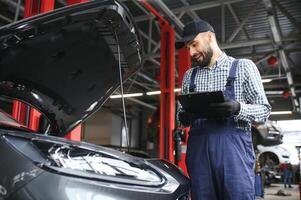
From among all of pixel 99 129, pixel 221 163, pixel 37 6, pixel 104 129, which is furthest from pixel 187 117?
pixel 99 129

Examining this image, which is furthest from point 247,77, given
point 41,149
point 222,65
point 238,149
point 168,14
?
point 168,14

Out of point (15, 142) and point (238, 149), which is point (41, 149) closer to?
point (15, 142)

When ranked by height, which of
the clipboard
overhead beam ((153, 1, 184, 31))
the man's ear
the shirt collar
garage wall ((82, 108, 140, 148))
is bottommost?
the clipboard

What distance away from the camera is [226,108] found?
5.56ft

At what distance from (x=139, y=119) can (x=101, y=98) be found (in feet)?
54.7

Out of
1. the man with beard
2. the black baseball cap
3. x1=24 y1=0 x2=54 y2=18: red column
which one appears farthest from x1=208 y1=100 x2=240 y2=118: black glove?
x1=24 y1=0 x2=54 y2=18: red column

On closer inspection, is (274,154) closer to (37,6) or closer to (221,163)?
(37,6)

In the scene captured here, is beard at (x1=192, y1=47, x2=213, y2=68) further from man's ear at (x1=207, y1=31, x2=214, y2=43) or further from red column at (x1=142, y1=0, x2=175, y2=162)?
red column at (x1=142, y1=0, x2=175, y2=162)

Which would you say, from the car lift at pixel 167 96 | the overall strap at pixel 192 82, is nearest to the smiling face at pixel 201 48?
the overall strap at pixel 192 82

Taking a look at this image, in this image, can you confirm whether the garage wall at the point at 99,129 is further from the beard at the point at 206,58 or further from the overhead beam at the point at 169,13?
the beard at the point at 206,58

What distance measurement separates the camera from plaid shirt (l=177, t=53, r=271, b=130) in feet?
5.91

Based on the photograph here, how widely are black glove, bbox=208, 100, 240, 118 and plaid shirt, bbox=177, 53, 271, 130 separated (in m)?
0.04

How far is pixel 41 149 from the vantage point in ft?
3.91

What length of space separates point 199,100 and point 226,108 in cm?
14
